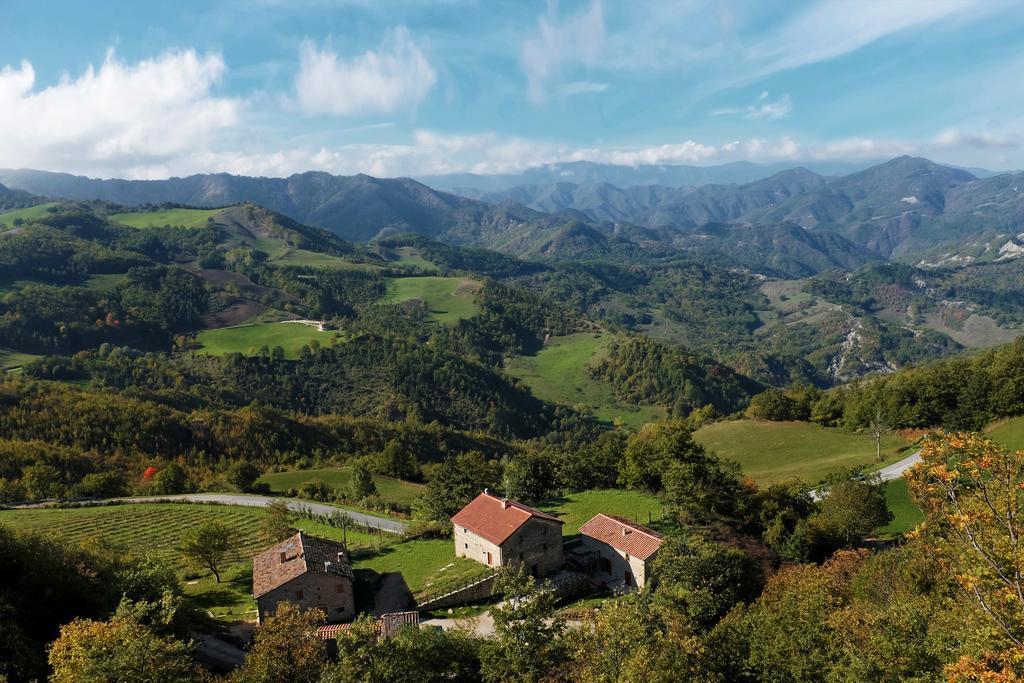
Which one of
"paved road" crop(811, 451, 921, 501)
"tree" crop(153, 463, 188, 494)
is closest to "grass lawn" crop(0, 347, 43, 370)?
"tree" crop(153, 463, 188, 494)

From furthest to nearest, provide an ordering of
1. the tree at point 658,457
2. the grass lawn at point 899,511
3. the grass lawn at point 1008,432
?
the grass lawn at point 1008,432 < the tree at point 658,457 < the grass lawn at point 899,511

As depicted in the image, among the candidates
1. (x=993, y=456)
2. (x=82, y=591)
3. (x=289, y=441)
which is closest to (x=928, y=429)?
(x=993, y=456)

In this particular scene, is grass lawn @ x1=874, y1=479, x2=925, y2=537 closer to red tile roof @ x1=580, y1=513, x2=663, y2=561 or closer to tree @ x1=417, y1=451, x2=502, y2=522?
red tile roof @ x1=580, y1=513, x2=663, y2=561

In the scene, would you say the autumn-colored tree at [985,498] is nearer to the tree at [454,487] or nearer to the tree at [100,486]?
the tree at [454,487]

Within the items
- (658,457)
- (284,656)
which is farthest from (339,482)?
(284,656)

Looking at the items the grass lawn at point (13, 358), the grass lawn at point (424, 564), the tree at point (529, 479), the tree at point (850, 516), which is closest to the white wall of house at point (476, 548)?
the grass lawn at point (424, 564)

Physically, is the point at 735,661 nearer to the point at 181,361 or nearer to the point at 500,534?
the point at 500,534
